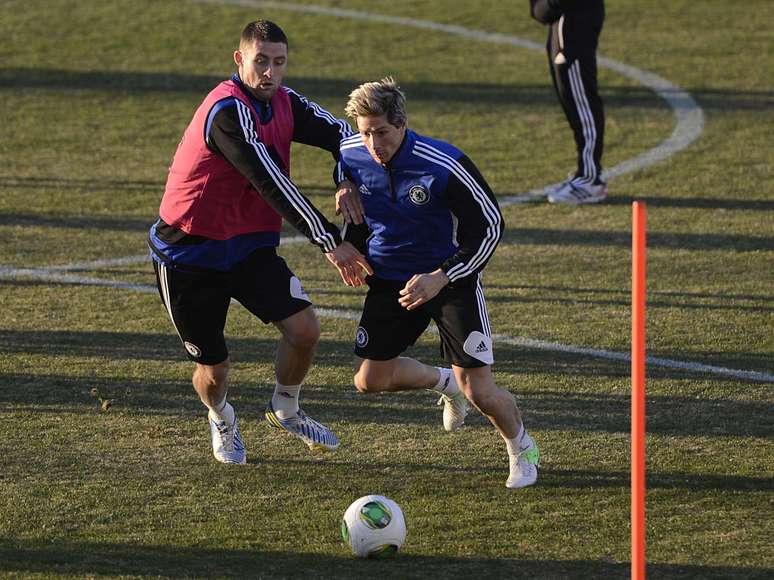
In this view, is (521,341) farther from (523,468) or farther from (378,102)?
(378,102)

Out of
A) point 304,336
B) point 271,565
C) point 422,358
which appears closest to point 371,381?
point 304,336

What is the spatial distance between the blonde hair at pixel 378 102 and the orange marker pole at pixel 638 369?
1.66 m

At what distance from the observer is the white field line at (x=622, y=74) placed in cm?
1301

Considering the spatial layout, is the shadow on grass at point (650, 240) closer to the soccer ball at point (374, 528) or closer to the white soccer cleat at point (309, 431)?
the white soccer cleat at point (309, 431)

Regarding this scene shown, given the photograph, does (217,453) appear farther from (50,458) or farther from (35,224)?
(35,224)

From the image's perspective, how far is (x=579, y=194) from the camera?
12.0 meters

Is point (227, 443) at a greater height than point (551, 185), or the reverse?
point (551, 185)

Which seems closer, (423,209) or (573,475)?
(423,209)

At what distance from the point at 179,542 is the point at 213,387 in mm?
1168

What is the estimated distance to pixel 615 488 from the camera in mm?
6590

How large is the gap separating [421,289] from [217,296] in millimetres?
1126

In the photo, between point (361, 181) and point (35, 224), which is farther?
point (35, 224)

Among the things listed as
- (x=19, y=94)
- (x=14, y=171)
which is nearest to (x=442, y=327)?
(x=14, y=171)

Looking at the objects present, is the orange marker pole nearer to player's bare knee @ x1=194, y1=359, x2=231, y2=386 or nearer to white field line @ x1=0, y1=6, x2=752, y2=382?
player's bare knee @ x1=194, y1=359, x2=231, y2=386
